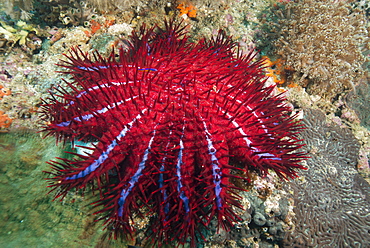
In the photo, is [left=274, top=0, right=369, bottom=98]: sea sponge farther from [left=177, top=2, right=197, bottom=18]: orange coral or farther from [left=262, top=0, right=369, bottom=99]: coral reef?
[left=177, top=2, right=197, bottom=18]: orange coral

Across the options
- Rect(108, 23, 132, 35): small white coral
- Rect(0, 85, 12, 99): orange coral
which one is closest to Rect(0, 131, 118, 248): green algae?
Rect(0, 85, 12, 99): orange coral

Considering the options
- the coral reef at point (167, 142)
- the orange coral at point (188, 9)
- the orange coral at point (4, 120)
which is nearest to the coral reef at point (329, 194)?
the coral reef at point (167, 142)

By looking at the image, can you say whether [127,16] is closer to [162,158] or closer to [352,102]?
[162,158]

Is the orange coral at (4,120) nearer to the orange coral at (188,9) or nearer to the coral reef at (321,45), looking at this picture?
the orange coral at (188,9)

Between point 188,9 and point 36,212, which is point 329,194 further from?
point 188,9

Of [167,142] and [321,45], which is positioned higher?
[321,45]

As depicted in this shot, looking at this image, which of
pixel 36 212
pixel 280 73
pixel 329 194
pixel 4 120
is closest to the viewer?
pixel 36 212

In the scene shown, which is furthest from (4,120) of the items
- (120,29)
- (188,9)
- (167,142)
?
(188,9)

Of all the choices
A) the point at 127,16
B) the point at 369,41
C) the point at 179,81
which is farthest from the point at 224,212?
the point at 369,41

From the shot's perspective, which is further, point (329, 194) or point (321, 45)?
point (321, 45)

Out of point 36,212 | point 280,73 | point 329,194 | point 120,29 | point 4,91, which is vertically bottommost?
point 36,212
